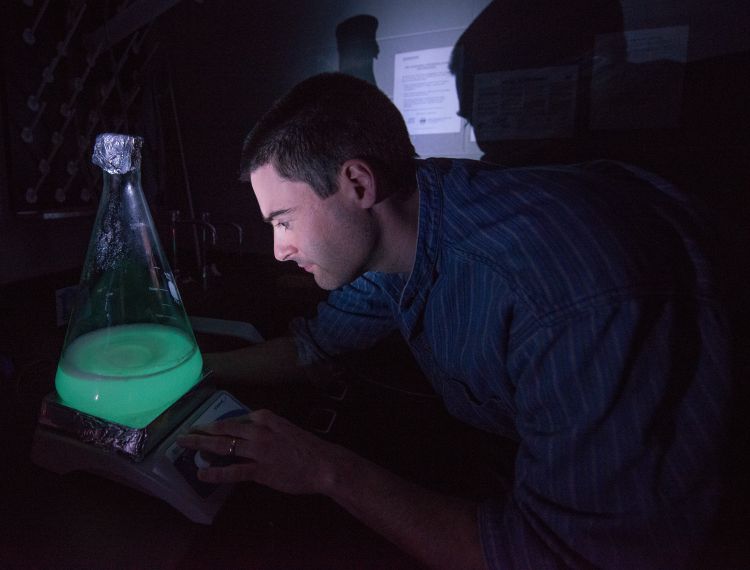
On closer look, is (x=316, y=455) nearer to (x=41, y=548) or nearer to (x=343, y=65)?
(x=41, y=548)

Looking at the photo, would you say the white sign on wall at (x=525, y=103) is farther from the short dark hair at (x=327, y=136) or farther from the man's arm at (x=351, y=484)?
the man's arm at (x=351, y=484)

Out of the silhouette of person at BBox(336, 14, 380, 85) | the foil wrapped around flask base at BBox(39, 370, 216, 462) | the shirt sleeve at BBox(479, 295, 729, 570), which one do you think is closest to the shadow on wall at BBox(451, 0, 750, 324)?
the silhouette of person at BBox(336, 14, 380, 85)

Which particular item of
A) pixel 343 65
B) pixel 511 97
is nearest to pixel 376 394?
pixel 511 97

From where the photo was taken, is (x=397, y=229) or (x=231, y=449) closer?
(x=231, y=449)

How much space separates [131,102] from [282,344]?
1097 millimetres

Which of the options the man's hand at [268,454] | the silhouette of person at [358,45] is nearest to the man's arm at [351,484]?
the man's hand at [268,454]

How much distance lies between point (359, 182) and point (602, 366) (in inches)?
18.2

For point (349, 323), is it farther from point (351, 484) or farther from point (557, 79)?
point (557, 79)

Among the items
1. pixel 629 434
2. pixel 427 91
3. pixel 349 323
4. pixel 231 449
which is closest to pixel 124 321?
pixel 231 449

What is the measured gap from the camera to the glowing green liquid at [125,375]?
576 mm

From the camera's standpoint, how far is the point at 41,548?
52 centimetres

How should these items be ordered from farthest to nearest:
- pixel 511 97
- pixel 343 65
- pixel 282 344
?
pixel 343 65 → pixel 511 97 → pixel 282 344

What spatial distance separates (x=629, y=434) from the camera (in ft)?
1.54

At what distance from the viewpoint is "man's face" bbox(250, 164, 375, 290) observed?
753 millimetres
